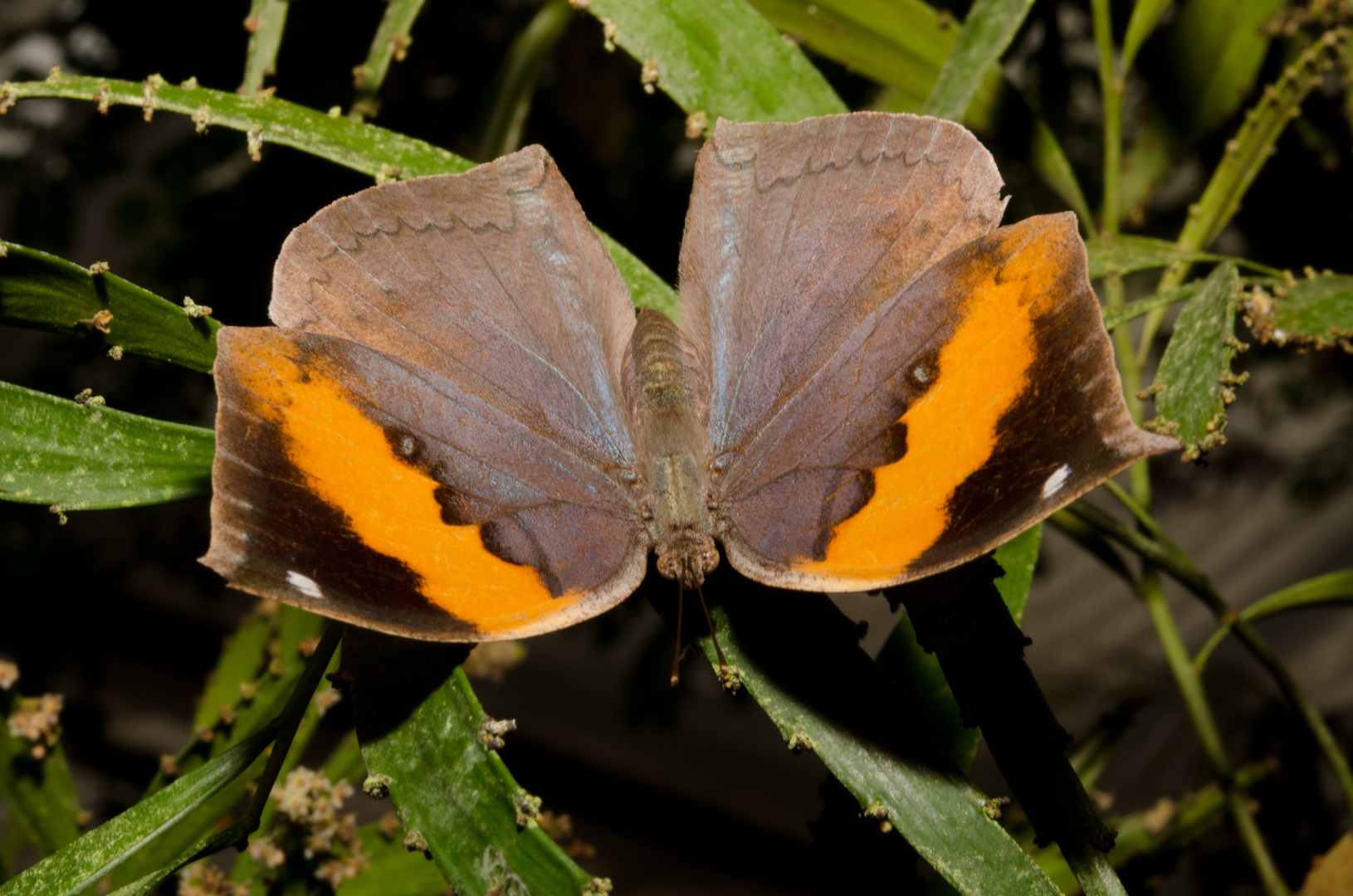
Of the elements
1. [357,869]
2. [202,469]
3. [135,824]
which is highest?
[202,469]

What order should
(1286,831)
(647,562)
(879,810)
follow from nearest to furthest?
(879,810), (647,562), (1286,831)

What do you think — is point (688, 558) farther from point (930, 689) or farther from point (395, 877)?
point (395, 877)

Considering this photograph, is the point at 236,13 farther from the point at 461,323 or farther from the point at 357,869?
the point at 357,869

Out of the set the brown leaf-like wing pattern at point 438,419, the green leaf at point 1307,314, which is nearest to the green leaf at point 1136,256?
the green leaf at point 1307,314

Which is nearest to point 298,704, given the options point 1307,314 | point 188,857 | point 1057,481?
point 188,857

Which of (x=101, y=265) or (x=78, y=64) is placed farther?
(x=78, y=64)

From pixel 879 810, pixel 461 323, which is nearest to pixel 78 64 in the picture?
pixel 461 323

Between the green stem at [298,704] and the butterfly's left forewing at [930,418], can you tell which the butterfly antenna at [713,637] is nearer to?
the butterfly's left forewing at [930,418]
